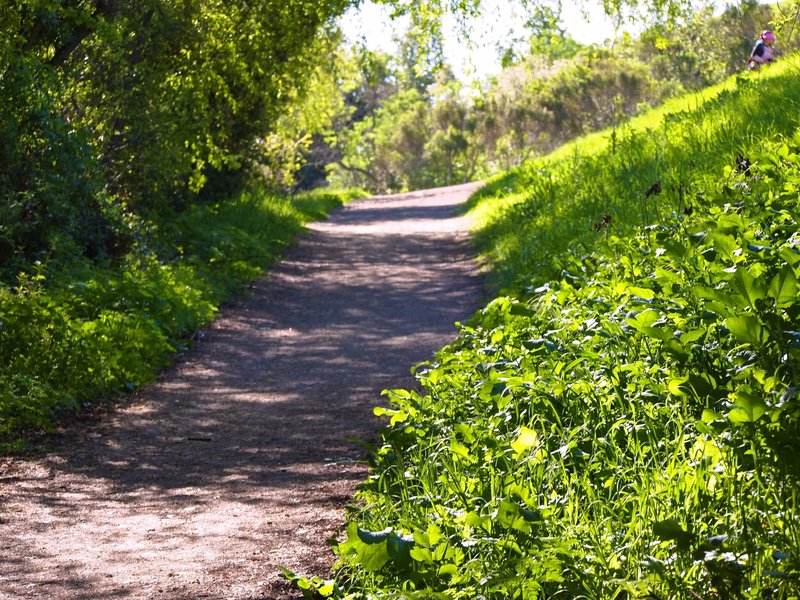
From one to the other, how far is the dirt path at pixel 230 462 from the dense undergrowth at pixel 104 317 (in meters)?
0.31

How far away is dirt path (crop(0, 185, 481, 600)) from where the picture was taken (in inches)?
177

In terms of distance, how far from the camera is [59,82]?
32.0 feet

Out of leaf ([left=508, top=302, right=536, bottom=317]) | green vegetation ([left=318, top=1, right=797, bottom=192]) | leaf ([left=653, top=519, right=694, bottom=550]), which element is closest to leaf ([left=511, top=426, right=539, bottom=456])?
leaf ([left=653, top=519, right=694, bottom=550])

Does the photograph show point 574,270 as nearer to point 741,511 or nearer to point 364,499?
point 364,499

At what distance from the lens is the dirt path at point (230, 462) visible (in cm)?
451

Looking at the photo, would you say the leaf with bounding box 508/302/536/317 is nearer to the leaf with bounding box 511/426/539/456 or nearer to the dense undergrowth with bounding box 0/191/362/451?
the leaf with bounding box 511/426/539/456

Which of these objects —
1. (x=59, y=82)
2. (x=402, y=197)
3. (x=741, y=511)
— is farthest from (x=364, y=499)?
(x=402, y=197)

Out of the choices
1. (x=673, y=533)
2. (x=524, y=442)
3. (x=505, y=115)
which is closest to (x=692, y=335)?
(x=524, y=442)

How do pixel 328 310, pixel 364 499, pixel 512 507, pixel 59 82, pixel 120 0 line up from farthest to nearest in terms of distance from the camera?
pixel 328 310 → pixel 120 0 → pixel 59 82 → pixel 364 499 → pixel 512 507

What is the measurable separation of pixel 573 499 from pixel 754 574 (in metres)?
0.95

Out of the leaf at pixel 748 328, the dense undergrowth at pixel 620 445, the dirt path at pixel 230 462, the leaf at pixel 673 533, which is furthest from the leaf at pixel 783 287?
the dirt path at pixel 230 462

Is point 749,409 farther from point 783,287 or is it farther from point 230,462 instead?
point 230,462

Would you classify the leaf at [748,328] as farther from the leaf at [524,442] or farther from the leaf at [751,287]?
the leaf at [524,442]

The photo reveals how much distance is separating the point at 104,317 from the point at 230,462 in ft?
11.2
